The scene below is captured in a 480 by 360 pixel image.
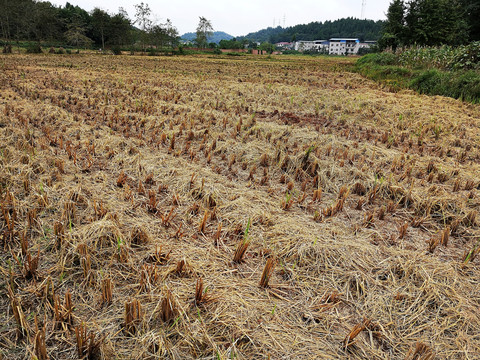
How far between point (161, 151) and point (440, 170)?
438 cm

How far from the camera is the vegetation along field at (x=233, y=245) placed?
1679 millimetres

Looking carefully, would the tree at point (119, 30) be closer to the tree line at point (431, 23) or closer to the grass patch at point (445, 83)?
the tree line at point (431, 23)

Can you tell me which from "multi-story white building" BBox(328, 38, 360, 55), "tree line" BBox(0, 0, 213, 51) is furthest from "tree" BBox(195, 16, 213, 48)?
"multi-story white building" BBox(328, 38, 360, 55)

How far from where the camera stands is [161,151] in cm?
462

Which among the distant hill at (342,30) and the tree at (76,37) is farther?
the distant hill at (342,30)

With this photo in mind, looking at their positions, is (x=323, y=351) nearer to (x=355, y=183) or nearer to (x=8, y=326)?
(x=8, y=326)

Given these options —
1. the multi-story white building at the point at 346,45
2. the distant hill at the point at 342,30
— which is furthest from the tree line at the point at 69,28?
the distant hill at the point at 342,30

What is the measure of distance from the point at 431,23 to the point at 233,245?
40.6 m

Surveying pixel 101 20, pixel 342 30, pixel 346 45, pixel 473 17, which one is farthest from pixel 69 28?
pixel 342 30

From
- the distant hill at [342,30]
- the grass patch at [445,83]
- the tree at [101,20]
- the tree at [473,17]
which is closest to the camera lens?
the grass patch at [445,83]

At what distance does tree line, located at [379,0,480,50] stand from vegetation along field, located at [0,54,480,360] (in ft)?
110

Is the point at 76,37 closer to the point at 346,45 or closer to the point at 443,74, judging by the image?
the point at 443,74

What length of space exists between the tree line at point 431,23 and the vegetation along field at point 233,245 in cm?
3358

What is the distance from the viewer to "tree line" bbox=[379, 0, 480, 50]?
31.1 metres
